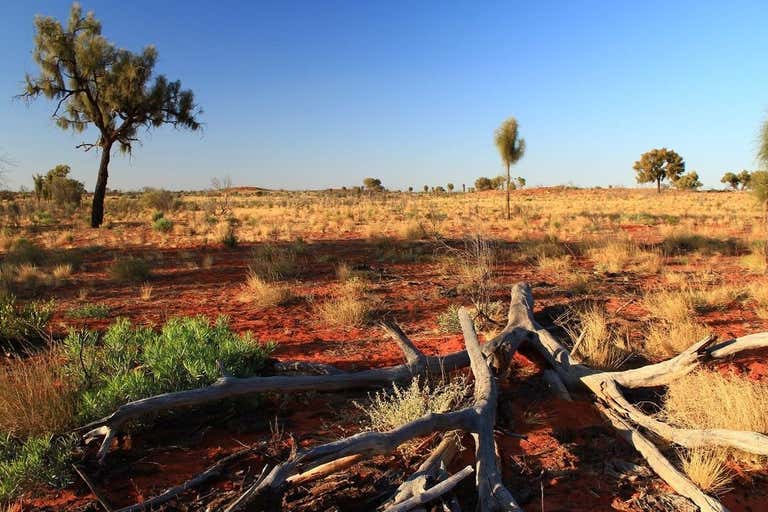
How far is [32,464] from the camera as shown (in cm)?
288

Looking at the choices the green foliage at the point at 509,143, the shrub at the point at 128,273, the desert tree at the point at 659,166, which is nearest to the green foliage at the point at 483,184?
the desert tree at the point at 659,166

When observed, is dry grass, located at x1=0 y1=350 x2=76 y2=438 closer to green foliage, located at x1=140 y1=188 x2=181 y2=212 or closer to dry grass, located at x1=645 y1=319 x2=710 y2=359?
dry grass, located at x1=645 y1=319 x2=710 y2=359

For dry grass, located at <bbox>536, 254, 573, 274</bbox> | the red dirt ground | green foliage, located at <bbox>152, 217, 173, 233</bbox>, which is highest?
green foliage, located at <bbox>152, 217, 173, 233</bbox>

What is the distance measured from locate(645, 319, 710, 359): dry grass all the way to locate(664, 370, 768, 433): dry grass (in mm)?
1179

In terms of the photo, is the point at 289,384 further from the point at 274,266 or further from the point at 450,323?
the point at 274,266

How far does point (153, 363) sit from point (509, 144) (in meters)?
22.6

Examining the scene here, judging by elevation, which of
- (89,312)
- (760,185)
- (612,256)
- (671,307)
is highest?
(760,185)

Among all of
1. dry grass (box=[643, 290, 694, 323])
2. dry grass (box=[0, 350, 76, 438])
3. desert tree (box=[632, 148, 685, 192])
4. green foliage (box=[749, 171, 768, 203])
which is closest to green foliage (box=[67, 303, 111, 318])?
dry grass (box=[0, 350, 76, 438])

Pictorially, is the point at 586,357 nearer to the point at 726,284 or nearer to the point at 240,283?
the point at 726,284

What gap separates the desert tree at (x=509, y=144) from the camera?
23984mm

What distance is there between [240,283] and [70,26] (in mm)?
15007

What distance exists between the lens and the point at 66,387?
3668 mm

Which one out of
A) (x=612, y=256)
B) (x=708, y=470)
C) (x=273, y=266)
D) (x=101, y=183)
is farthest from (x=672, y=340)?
(x=101, y=183)

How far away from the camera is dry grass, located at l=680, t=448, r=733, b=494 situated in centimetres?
297
